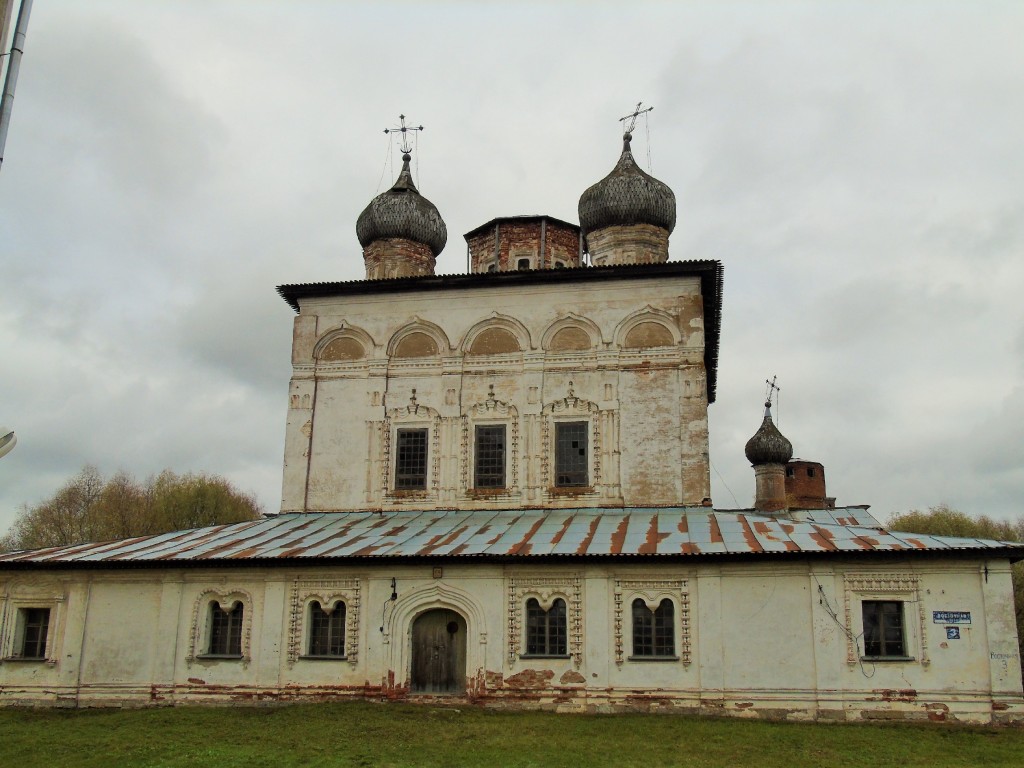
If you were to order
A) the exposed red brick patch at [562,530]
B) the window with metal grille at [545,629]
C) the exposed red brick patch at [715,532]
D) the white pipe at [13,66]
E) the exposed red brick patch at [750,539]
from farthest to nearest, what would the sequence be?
the exposed red brick patch at [562,530]
the exposed red brick patch at [715,532]
the window with metal grille at [545,629]
the exposed red brick patch at [750,539]
the white pipe at [13,66]

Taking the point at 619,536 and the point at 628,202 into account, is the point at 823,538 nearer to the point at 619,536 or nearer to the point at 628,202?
the point at 619,536

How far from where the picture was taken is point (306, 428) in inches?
830

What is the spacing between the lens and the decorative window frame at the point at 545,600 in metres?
16.1

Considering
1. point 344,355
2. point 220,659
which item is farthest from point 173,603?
point 344,355

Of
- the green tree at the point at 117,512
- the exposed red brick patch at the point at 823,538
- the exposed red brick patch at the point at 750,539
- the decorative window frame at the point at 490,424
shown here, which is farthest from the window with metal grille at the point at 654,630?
the green tree at the point at 117,512

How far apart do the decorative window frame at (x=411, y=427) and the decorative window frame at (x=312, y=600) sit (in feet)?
11.7

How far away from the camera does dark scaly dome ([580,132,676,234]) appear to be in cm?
2248

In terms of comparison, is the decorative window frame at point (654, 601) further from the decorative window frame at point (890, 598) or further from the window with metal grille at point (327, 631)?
the window with metal grille at point (327, 631)

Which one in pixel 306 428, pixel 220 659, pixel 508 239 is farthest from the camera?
pixel 508 239

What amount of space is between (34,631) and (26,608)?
0.45 m

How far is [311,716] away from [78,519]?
29.9 metres

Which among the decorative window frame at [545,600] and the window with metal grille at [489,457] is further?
the window with metal grille at [489,457]

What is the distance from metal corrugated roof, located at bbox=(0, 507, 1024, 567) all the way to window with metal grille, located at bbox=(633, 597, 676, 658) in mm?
1005

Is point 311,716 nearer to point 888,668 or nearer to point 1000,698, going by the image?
point 888,668
